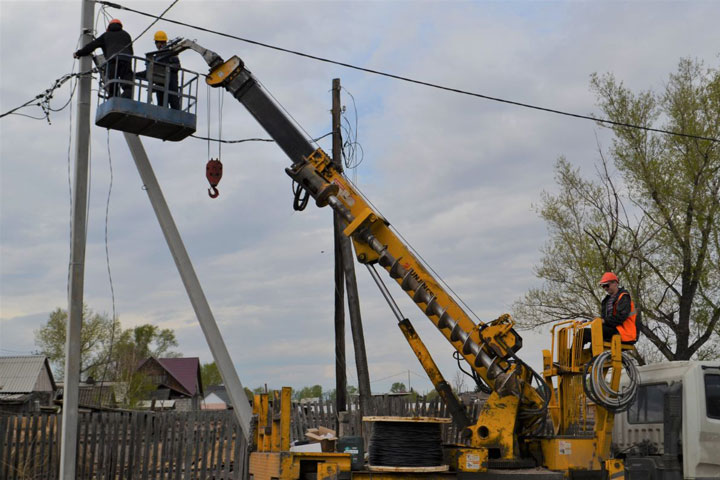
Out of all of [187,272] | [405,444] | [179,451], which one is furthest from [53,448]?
[405,444]

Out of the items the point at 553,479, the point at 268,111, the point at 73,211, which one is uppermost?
the point at 268,111

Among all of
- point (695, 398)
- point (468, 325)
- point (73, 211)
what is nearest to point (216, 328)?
point (73, 211)

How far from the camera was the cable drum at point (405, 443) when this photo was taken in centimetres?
946

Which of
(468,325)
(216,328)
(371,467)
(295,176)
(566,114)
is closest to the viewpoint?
(371,467)

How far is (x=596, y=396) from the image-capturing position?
10.0 m

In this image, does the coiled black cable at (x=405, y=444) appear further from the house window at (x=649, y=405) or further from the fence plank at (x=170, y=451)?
the fence plank at (x=170, y=451)

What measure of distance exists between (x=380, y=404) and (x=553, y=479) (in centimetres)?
695

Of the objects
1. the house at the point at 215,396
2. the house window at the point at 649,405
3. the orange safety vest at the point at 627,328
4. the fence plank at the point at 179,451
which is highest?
the orange safety vest at the point at 627,328

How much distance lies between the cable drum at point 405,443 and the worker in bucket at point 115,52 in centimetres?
734

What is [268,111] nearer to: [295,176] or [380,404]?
[295,176]

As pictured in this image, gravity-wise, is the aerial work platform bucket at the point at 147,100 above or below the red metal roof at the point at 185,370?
above

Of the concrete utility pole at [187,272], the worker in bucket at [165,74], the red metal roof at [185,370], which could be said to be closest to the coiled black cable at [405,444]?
the concrete utility pole at [187,272]

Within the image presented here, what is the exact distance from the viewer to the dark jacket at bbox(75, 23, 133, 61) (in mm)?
13359

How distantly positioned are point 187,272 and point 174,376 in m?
62.2
